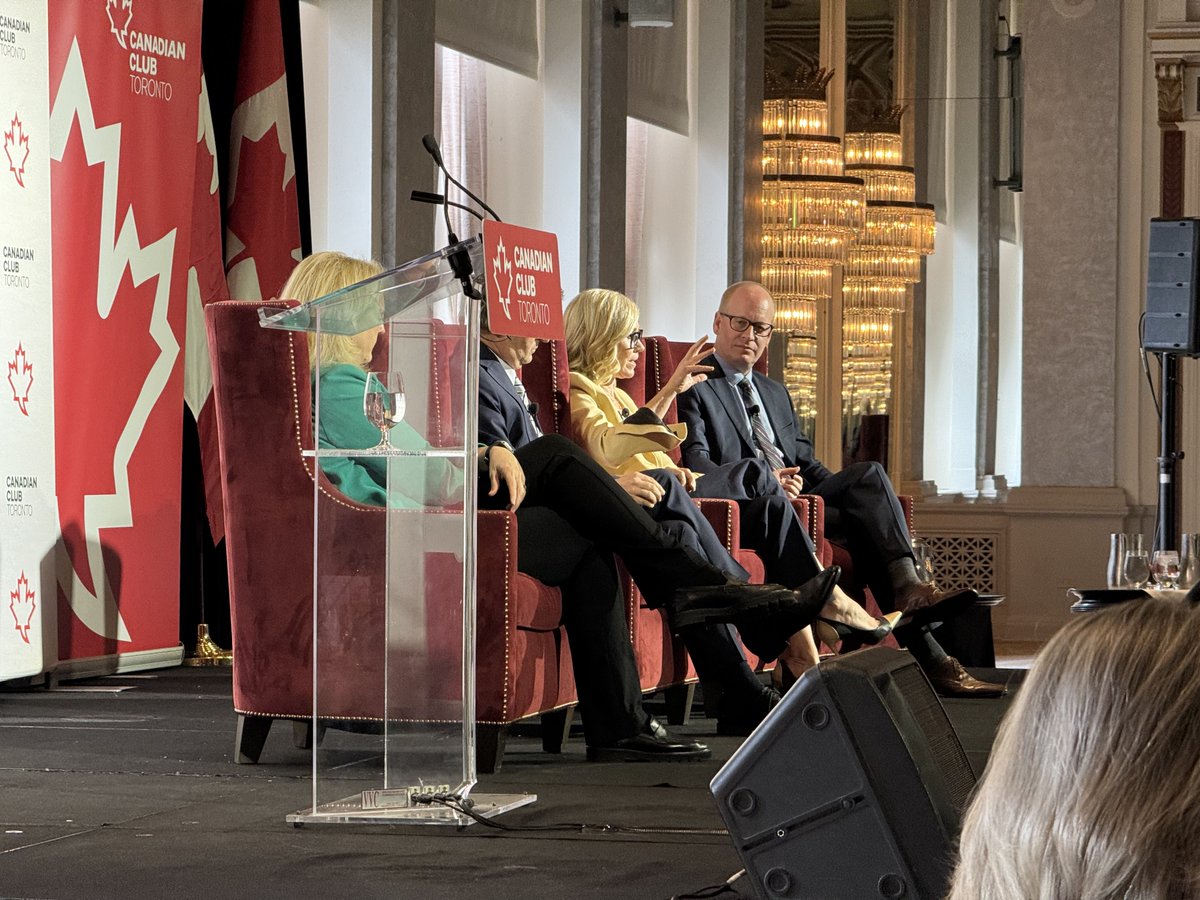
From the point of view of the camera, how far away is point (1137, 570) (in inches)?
153

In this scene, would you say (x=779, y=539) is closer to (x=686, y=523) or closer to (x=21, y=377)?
(x=686, y=523)

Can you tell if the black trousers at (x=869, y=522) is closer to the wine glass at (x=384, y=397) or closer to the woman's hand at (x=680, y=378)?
the woman's hand at (x=680, y=378)

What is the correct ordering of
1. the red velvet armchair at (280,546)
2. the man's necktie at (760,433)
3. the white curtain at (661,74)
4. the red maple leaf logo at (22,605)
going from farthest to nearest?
the white curtain at (661,74)
the man's necktie at (760,433)
the red maple leaf logo at (22,605)
the red velvet armchair at (280,546)

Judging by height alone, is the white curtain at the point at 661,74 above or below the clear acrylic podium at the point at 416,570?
above

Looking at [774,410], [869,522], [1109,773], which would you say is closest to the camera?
[1109,773]

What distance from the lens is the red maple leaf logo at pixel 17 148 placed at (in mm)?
4449

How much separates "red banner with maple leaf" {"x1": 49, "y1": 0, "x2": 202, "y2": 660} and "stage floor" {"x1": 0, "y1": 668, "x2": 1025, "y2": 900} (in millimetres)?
1030

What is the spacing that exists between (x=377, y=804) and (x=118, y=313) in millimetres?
2551

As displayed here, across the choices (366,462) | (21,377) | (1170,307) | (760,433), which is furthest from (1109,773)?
(1170,307)

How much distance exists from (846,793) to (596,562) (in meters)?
1.64

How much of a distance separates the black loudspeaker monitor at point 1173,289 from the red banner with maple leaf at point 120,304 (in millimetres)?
2970

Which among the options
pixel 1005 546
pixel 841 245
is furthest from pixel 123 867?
pixel 841 245

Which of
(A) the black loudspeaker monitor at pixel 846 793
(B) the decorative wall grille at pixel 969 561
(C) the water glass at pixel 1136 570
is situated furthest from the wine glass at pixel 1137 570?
(B) the decorative wall grille at pixel 969 561

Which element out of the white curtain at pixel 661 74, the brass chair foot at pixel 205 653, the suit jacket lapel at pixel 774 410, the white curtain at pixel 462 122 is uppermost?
the white curtain at pixel 661 74
